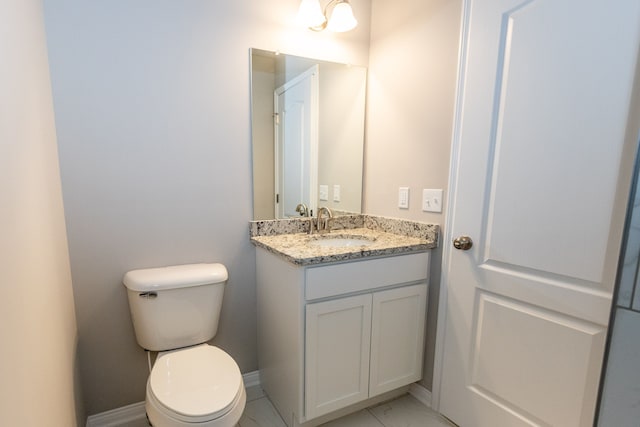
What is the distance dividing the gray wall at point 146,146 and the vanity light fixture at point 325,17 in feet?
0.33

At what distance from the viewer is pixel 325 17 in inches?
66.2

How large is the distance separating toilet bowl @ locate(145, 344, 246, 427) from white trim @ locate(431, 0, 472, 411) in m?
0.98

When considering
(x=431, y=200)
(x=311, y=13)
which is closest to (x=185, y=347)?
(x=431, y=200)

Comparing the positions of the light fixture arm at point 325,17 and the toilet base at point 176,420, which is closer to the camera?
the toilet base at point 176,420

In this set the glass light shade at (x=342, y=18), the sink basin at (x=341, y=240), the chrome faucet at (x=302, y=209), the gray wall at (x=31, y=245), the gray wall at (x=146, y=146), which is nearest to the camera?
the gray wall at (x=31, y=245)

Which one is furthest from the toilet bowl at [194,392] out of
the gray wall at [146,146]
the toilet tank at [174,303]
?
the gray wall at [146,146]

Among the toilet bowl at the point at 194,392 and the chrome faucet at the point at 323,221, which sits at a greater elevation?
the chrome faucet at the point at 323,221

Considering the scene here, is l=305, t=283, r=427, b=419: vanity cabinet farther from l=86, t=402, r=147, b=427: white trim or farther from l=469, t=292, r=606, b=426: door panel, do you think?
l=86, t=402, r=147, b=427: white trim

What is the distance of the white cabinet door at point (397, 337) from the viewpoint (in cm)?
151

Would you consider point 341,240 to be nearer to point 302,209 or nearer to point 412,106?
point 302,209

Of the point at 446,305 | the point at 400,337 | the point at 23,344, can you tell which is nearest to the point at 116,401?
the point at 23,344

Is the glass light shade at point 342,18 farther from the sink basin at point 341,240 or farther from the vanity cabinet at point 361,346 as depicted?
the vanity cabinet at point 361,346

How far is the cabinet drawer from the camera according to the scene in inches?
52.5

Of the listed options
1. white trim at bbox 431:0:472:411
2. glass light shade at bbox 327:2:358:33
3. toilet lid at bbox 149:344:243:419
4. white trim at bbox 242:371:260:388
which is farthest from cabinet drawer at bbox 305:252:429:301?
glass light shade at bbox 327:2:358:33
